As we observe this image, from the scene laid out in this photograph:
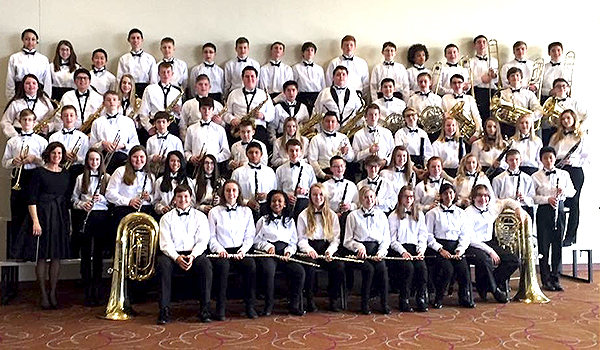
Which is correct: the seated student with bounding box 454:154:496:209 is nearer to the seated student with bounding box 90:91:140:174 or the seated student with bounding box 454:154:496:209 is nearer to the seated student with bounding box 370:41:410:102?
the seated student with bounding box 370:41:410:102

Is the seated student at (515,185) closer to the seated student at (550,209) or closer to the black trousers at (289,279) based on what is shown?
the seated student at (550,209)

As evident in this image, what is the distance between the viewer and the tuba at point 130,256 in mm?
5188

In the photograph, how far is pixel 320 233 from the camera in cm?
572

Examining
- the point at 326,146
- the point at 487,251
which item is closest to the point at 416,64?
the point at 326,146

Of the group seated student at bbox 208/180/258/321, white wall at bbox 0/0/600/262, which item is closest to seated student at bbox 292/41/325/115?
white wall at bbox 0/0/600/262

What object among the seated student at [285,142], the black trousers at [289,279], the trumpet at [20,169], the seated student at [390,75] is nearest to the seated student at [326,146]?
the seated student at [285,142]

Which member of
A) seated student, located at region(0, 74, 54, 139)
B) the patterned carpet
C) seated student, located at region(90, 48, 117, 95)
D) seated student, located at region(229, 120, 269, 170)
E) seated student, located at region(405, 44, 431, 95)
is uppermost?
seated student, located at region(405, 44, 431, 95)

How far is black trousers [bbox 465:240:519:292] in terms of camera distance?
5.80m

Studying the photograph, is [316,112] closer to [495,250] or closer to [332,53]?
[332,53]

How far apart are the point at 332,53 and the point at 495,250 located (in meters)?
3.26

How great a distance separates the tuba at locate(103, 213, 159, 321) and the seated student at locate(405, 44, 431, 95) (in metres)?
3.73

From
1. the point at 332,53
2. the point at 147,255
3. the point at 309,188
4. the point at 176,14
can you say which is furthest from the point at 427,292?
the point at 176,14

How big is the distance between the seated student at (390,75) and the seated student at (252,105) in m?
1.39

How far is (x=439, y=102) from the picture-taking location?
7.66 m
